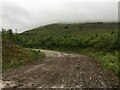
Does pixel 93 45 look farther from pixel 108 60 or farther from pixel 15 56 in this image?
pixel 15 56

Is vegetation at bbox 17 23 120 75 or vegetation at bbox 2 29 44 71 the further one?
vegetation at bbox 17 23 120 75

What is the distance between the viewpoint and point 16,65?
28328 millimetres

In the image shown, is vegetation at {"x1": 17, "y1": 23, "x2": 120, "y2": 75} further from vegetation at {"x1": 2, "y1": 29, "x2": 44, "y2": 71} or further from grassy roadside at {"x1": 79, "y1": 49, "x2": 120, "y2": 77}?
vegetation at {"x1": 2, "y1": 29, "x2": 44, "y2": 71}

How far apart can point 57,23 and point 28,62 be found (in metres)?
41.8

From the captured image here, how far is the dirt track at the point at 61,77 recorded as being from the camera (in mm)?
21078

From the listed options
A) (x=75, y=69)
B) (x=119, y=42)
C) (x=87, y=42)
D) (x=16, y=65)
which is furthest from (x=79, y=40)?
(x=75, y=69)

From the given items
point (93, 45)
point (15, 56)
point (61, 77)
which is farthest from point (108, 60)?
point (93, 45)

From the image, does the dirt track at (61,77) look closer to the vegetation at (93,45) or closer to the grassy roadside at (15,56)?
the vegetation at (93,45)

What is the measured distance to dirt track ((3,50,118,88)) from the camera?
21078mm

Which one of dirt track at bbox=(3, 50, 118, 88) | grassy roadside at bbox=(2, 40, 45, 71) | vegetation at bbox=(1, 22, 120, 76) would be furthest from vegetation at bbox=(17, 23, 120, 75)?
grassy roadside at bbox=(2, 40, 45, 71)

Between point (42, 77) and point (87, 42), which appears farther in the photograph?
point (87, 42)

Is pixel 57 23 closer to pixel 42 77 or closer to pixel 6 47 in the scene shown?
pixel 6 47

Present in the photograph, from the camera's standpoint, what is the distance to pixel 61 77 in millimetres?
22234

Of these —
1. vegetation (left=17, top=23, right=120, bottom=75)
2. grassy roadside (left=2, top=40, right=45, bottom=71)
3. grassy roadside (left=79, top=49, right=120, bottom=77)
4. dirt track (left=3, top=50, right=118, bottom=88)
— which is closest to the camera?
dirt track (left=3, top=50, right=118, bottom=88)
